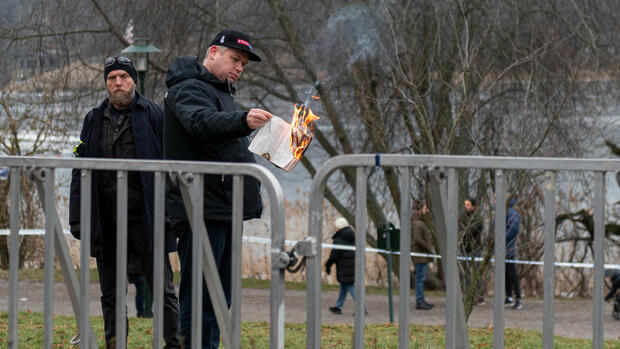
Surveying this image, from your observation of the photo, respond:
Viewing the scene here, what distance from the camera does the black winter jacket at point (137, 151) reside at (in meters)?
4.92

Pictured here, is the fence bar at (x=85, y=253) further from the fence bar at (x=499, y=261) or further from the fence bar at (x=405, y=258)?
the fence bar at (x=499, y=261)

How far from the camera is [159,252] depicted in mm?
3996

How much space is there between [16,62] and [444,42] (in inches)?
249

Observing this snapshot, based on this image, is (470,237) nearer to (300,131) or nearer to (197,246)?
(300,131)

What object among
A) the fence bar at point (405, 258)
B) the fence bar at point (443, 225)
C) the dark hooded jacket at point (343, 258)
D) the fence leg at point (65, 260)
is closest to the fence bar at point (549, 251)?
the fence bar at point (443, 225)

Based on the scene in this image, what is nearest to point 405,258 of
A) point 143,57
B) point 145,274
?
point 145,274

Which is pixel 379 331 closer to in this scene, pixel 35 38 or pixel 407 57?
pixel 407 57

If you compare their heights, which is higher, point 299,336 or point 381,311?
point 299,336

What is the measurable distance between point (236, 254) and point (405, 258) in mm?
664

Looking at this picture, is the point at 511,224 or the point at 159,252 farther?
the point at 511,224

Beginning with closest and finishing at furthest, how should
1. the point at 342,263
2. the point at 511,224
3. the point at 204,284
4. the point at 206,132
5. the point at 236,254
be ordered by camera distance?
the point at 236,254, the point at 206,132, the point at 204,284, the point at 511,224, the point at 342,263

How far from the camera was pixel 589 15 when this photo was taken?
44.0 ft

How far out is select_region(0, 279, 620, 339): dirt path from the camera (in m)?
10.9

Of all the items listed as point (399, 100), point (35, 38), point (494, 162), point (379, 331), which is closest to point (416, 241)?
point (399, 100)
